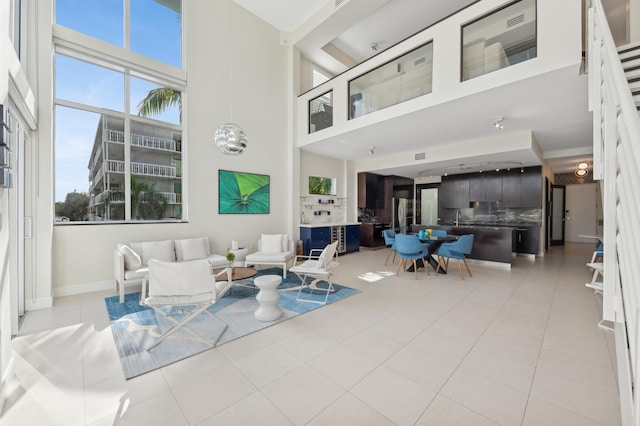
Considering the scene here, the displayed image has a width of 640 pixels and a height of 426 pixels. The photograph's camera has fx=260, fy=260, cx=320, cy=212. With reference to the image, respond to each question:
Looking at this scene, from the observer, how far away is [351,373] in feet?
7.02

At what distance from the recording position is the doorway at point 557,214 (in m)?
9.70

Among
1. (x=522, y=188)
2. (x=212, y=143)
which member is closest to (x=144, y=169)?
(x=212, y=143)

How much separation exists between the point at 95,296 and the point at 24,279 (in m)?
0.83

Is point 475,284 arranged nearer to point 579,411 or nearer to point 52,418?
point 579,411

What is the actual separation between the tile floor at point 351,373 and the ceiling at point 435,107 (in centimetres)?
306

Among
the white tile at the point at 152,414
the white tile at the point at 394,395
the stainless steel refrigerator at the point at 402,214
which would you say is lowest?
the white tile at the point at 152,414

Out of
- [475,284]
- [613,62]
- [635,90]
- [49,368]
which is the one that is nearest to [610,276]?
[613,62]

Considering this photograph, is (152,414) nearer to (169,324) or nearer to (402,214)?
(169,324)

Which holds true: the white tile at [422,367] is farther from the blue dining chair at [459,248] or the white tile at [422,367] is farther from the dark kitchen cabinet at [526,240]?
the dark kitchen cabinet at [526,240]

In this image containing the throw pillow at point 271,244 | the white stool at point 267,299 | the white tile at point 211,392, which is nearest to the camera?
the white tile at point 211,392

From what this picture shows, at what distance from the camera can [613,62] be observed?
4.58 feet

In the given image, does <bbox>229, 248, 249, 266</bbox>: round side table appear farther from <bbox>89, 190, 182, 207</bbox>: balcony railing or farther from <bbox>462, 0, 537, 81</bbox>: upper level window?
<bbox>462, 0, 537, 81</bbox>: upper level window

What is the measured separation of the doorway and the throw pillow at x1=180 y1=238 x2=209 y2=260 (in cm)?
1164

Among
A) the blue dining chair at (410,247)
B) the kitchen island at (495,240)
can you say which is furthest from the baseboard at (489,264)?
the blue dining chair at (410,247)
